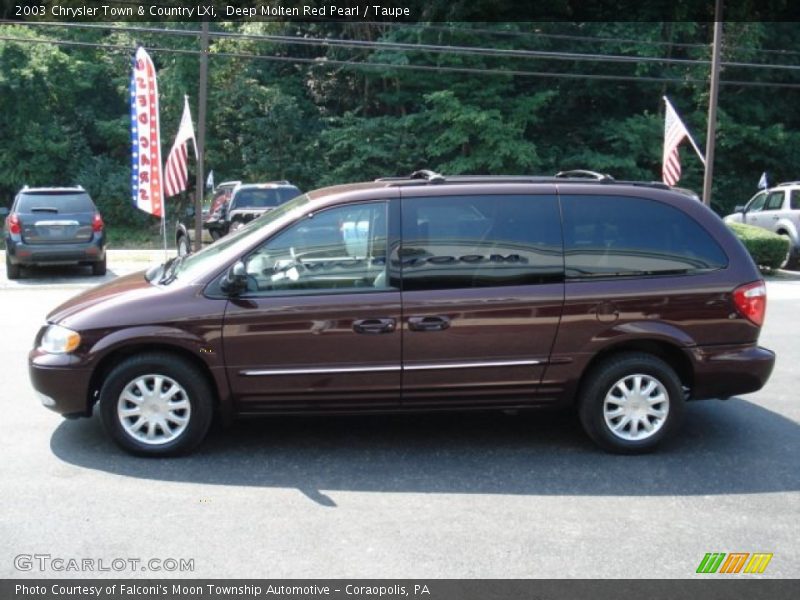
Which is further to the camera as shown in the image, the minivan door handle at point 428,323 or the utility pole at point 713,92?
the utility pole at point 713,92

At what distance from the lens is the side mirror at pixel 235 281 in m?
5.37

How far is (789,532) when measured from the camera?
4.51m

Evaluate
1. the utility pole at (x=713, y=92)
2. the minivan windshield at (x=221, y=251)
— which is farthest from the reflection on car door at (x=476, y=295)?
the utility pole at (x=713, y=92)

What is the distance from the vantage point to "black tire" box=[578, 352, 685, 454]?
5668mm

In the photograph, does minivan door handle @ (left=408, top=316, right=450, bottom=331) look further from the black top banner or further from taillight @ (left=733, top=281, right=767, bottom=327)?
the black top banner

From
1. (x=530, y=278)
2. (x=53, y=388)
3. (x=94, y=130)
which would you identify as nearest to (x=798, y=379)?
(x=530, y=278)

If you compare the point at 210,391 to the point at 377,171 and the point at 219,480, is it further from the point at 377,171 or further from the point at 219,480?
the point at 377,171

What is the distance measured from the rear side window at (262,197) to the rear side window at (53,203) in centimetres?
323

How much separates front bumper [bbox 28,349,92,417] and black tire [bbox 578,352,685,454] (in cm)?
323

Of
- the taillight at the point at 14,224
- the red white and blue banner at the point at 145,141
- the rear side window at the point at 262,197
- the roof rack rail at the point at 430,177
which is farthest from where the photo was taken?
the rear side window at the point at 262,197

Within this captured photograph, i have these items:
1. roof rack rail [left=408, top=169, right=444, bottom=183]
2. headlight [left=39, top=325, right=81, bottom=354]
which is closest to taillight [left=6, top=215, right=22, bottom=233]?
headlight [left=39, top=325, right=81, bottom=354]

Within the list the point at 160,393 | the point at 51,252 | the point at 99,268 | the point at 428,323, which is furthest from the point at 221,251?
the point at 99,268

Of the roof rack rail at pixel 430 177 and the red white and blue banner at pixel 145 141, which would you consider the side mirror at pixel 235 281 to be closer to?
the roof rack rail at pixel 430 177

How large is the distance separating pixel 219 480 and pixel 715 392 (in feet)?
10.9
